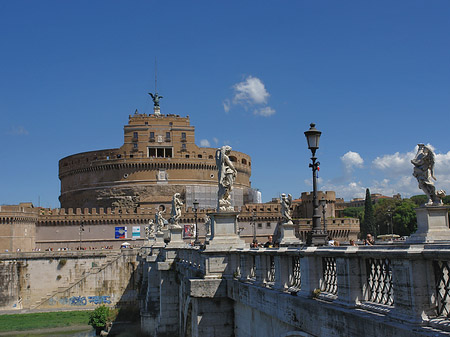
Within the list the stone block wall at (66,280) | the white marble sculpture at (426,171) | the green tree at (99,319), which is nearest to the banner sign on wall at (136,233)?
the stone block wall at (66,280)

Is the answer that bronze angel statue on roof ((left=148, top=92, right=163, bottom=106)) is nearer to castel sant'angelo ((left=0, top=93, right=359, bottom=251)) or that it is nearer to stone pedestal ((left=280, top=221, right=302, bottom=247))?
castel sant'angelo ((left=0, top=93, right=359, bottom=251))

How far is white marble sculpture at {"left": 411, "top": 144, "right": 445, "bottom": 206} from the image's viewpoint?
914cm

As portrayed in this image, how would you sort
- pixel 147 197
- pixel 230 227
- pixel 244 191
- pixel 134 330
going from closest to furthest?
pixel 230 227 < pixel 134 330 < pixel 147 197 < pixel 244 191

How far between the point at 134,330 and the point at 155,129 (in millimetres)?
51184

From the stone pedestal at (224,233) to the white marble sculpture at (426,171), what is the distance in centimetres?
447

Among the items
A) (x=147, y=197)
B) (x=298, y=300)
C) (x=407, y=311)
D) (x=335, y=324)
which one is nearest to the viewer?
(x=407, y=311)

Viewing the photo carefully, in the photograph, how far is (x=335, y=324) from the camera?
590cm

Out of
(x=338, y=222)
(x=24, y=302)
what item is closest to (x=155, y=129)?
(x=338, y=222)

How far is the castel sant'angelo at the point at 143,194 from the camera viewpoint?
71812 millimetres

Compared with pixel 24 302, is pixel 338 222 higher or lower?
higher

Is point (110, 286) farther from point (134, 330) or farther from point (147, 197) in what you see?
point (147, 197)

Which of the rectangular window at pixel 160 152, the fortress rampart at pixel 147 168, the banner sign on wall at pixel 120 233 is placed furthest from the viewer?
the rectangular window at pixel 160 152

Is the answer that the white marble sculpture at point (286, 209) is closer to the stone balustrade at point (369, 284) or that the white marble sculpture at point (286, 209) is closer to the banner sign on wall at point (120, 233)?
the stone balustrade at point (369, 284)

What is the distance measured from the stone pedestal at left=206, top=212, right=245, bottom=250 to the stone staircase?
139 ft
